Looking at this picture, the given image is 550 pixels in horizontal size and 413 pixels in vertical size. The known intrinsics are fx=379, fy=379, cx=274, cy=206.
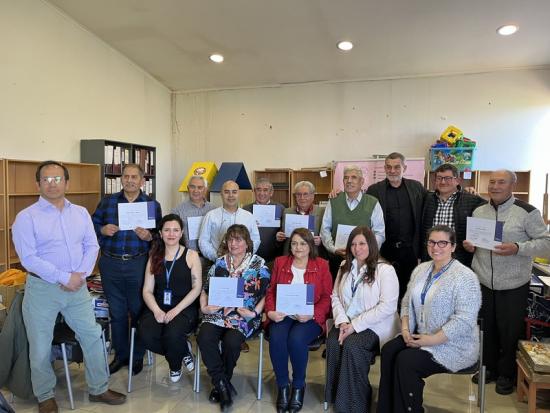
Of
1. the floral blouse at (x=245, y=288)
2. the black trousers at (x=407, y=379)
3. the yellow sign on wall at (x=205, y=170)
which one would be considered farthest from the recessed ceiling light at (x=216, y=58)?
the black trousers at (x=407, y=379)

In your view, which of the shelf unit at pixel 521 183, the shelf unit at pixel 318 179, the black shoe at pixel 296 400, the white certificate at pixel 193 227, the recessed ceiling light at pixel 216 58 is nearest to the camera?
the black shoe at pixel 296 400

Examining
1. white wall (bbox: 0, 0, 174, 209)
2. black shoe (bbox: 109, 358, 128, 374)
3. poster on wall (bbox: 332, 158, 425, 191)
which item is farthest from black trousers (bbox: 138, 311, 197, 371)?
poster on wall (bbox: 332, 158, 425, 191)

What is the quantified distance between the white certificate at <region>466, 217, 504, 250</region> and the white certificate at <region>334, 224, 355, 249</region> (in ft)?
2.75

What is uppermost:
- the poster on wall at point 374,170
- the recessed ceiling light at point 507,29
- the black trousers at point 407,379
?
the recessed ceiling light at point 507,29

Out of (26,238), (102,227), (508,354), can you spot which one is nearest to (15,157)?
(102,227)

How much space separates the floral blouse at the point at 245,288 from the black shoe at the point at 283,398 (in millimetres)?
417

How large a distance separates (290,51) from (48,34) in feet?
9.78

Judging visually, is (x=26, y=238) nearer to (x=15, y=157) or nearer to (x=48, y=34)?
(x=15, y=157)

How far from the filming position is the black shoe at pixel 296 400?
2.45 m

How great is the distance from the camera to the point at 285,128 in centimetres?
634

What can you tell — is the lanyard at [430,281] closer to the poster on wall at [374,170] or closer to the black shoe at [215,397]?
the black shoe at [215,397]

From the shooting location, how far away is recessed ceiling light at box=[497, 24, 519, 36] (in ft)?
14.0

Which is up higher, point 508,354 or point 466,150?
point 466,150

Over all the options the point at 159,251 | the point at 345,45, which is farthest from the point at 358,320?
the point at 345,45
